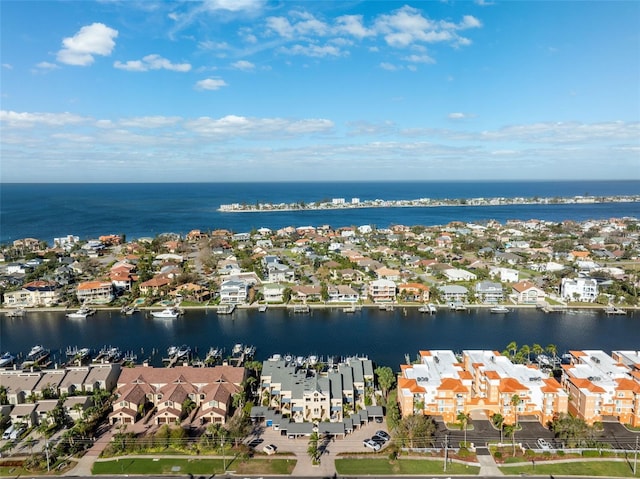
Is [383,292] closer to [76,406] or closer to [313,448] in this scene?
[313,448]

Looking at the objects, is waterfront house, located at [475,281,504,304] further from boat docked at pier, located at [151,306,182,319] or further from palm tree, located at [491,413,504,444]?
boat docked at pier, located at [151,306,182,319]

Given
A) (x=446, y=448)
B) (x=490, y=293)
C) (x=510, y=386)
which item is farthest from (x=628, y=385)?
(x=490, y=293)

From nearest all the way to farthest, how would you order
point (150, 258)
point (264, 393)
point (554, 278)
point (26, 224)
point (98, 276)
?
point (264, 393)
point (554, 278)
point (98, 276)
point (150, 258)
point (26, 224)

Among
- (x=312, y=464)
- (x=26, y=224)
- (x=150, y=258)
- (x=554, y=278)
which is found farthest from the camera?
(x=26, y=224)

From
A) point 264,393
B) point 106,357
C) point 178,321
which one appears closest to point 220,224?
point 178,321

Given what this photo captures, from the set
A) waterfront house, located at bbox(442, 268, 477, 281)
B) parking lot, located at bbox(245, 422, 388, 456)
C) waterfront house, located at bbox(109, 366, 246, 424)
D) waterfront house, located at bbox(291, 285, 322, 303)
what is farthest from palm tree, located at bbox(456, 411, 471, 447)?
waterfront house, located at bbox(442, 268, 477, 281)

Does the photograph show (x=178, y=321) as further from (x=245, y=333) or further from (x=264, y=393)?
(x=264, y=393)

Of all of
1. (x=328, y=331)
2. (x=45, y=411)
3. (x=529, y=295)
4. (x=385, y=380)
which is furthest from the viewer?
(x=529, y=295)

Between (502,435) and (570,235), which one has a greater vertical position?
(570,235)
